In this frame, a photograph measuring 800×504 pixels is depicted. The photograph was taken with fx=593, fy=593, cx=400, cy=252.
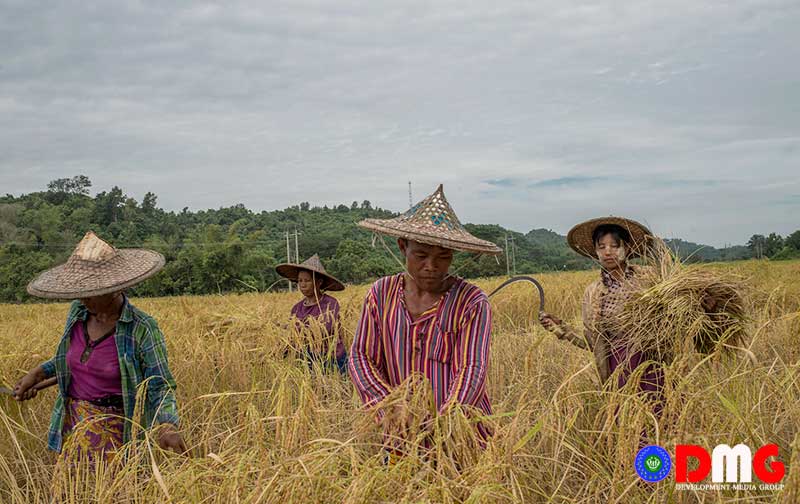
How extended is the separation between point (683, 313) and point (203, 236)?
3710 cm

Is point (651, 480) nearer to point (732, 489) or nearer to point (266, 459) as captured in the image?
point (732, 489)

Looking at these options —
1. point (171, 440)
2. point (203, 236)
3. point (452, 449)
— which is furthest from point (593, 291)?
point (203, 236)

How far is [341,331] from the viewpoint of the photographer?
4773mm

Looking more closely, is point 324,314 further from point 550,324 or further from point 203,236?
point 203,236

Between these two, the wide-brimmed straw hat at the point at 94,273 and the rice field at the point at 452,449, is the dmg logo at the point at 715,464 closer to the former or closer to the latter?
the rice field at the point at 452,449

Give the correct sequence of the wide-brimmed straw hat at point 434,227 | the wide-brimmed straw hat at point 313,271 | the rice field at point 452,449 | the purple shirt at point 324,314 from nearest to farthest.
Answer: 1. the rice field at point 452,449
2. the wide-brimmed straw hat at point 434,227
3. the purple shirt at point 324,314
4. the wide-brimmed straw hat at point 313,271

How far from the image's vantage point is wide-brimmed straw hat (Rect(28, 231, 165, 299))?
2.20 metres

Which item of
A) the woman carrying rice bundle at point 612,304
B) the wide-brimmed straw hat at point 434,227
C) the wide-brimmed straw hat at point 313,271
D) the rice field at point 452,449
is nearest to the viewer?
the rice field at point 452,449

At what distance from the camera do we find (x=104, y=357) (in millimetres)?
2312

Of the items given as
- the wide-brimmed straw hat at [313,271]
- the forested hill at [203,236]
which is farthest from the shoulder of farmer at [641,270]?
the forested hill at [203,236]

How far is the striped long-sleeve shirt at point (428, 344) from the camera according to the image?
1.93m

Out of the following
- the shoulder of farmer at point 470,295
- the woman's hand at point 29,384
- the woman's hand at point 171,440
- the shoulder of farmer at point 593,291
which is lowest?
the woman's hand at point 171,440

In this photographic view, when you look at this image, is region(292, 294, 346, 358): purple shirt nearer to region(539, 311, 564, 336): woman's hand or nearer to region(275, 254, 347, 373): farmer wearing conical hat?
region(275, 254, 347, 373): farmer wearing conical hat

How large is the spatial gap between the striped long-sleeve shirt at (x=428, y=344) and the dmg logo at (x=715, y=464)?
0.52 metres
